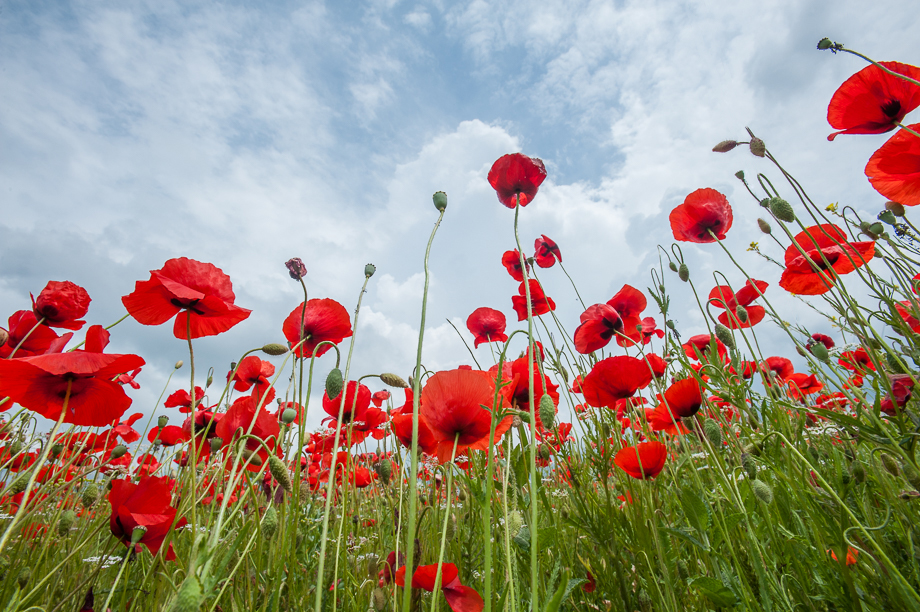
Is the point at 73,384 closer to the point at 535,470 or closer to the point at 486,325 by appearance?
the point at 535,470

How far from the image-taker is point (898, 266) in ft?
6.86

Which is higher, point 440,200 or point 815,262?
point 815,262

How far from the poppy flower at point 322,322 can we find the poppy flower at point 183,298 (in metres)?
0.24

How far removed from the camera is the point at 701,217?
8.59ft

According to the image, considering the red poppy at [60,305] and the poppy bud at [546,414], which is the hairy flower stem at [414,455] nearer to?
the poppy bud at [546,414]

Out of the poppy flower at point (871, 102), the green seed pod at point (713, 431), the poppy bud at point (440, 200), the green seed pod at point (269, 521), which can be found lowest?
Result: the green seed pod at point (269, 521)

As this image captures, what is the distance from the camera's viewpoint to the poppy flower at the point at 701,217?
8.54ft

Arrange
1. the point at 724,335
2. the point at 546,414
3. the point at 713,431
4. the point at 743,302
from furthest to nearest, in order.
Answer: the point at 743,302
the point at 724,335
the point at 713,431
the point at 546,414

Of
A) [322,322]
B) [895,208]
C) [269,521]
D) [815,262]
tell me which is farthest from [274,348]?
[895,208]

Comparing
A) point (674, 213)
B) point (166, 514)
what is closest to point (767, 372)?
point (674, 213)

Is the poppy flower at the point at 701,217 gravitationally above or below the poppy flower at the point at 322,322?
above

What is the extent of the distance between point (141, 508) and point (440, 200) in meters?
1.47

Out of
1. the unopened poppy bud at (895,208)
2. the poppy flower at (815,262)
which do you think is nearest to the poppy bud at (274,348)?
the poppy flower at (815,262)

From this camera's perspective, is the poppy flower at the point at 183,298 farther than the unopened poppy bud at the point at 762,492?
Yes
